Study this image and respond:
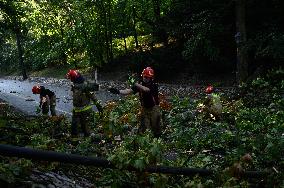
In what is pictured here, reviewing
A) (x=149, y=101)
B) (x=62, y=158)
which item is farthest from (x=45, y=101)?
(x=62, y=158)

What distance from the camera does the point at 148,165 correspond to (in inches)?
186

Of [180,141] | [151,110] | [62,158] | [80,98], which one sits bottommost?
[180,141]

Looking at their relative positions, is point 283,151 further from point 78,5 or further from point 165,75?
point 78,5

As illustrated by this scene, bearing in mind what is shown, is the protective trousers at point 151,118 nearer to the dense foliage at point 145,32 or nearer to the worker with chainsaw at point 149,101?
the worker with chainsaw at point 149,101

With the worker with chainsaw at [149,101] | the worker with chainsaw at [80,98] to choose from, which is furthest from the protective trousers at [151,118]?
the worker with chainsaw at [80,98]

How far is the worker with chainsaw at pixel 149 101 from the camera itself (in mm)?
11422

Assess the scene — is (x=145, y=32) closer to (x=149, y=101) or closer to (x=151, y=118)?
(x=151, y=118)

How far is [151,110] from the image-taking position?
39.8ft

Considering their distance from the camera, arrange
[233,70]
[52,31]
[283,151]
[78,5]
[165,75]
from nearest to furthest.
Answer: [283,151], [233,70], [165,75], [78,5], [52,31]

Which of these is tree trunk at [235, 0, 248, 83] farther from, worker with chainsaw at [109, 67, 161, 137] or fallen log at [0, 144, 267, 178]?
fallen log at [0, 144, 267, 178]

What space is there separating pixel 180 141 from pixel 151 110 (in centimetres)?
118

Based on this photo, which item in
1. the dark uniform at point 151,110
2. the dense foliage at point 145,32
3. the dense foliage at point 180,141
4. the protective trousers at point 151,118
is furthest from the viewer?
the dense foliage at point 145,32

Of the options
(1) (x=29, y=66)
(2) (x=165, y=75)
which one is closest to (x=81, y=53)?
(1) (x=29, y=66)

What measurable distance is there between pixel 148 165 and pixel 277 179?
2.26 meters
